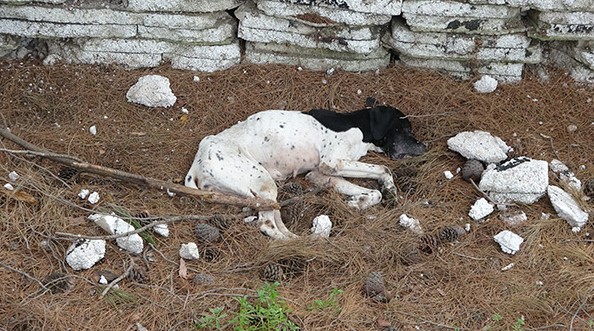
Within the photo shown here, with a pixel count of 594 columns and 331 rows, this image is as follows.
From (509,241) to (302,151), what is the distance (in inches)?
59.5

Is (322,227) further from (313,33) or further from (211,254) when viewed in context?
(313,33)

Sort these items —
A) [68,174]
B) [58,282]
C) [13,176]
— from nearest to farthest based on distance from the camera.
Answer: [58,282] → [13,176] → [68,174]

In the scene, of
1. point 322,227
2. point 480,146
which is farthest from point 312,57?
point 322,227

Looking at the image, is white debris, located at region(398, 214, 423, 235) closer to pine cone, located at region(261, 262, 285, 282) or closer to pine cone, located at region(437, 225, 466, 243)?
pine cone, located at region(437, 225, 466, 243)

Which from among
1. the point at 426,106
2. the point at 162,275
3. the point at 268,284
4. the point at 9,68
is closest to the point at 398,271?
the point at 268,284

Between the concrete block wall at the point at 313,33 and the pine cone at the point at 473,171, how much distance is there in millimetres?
1053

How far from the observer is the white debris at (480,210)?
4.51m

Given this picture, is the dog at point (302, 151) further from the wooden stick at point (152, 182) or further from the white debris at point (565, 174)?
the white debris at point (565, 174)

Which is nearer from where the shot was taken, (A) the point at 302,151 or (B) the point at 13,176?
(B) the point at 13,176

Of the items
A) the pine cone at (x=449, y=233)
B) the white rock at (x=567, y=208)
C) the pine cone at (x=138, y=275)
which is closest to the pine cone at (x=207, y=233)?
the pine cone at (x=138, y=275)

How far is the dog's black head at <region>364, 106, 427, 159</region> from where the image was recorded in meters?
5.04

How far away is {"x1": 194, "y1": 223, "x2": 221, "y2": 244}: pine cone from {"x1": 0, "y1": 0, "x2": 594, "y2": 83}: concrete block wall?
1723 mm

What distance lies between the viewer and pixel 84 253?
157 inches

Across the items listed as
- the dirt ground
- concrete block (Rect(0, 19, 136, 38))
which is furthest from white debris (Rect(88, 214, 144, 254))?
concrete block (Rect(0, 19, 136, 38))
